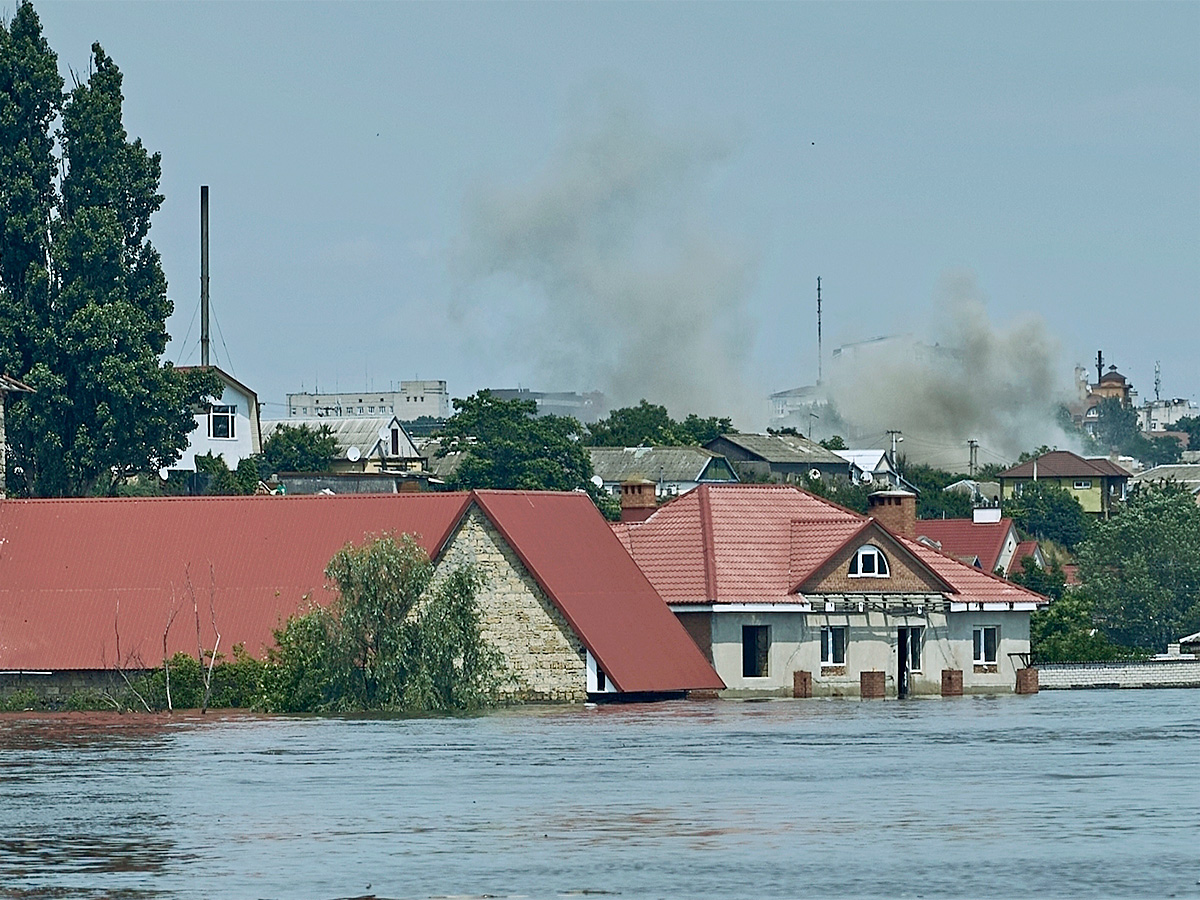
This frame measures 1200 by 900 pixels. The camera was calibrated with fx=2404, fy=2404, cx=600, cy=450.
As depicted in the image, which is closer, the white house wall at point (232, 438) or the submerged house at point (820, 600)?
the submerged house at point (820, 600)

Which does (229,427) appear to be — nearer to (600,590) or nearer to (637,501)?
(637,501)

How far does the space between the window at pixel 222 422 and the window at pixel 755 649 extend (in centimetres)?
6143

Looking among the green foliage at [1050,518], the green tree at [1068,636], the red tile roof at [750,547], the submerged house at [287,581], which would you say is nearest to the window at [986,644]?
the red tile roof at [750,547]

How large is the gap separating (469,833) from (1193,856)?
29.9ft

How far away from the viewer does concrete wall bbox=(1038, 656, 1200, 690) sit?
267ft

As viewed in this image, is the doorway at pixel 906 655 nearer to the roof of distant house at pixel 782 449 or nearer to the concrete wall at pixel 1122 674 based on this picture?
the concrete wall at pixel 1122 674

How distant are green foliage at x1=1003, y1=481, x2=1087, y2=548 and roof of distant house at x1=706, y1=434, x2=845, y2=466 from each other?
1784cm

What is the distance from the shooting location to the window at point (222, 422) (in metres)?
125

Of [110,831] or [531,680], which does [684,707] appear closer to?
[531,680]

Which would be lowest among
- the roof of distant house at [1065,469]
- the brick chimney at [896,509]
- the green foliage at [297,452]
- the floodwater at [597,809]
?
the floodwater at [597,809]

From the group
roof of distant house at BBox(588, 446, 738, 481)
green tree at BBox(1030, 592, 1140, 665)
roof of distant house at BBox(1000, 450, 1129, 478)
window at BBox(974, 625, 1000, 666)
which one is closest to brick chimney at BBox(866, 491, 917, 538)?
window at BBox(974, 625, 1000, 666)

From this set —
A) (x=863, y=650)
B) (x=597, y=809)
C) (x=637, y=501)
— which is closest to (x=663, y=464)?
(x=637, y=501)

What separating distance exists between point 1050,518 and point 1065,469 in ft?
88.9

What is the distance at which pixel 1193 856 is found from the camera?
1082 inches
